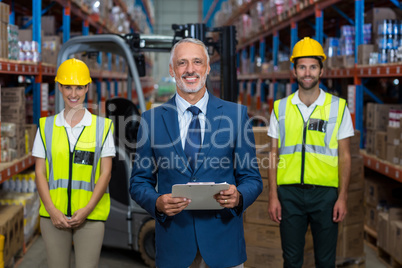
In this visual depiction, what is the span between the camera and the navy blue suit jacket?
229 centimetres

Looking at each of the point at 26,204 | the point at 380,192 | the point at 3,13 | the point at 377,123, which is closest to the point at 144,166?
the point at 3,13

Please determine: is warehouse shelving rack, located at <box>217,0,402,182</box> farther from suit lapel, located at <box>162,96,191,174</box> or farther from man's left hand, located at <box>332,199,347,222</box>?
suit lapel, located at <box>162,96,191,174</box>

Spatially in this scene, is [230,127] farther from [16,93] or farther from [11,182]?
[11,182]

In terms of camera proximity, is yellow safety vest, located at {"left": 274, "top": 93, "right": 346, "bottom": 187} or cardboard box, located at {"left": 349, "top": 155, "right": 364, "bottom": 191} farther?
cardboard box, located at {"left": 349, "top": 155, "right": 364, "bottom": 191}

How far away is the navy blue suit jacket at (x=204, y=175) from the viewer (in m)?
2.29

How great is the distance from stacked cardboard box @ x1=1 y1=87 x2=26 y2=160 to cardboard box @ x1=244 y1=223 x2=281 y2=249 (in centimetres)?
254

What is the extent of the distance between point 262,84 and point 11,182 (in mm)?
7766

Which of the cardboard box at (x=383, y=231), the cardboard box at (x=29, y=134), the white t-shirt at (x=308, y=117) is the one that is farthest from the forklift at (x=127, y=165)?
the cardboard box at (x=383, y=231)

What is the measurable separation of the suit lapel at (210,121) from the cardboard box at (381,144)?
3.47 metres

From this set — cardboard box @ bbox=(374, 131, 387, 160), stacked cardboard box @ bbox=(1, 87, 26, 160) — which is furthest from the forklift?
cardboard box @ bbox=(374, 131, 387, 160)

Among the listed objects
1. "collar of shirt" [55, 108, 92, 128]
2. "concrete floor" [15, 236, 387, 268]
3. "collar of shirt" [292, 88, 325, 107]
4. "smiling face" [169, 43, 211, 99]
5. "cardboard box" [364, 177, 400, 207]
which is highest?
"smiling face" [169, 43, 211, 99]

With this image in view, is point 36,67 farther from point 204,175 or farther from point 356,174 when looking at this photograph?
point 204,175

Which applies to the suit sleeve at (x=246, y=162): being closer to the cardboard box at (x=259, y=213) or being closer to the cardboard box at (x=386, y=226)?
the cardboard box at (x=259, y=213)

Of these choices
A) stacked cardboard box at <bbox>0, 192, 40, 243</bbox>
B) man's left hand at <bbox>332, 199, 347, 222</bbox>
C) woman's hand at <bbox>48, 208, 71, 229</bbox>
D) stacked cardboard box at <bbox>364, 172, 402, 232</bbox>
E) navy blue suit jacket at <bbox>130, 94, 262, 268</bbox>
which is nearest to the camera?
navy blue suit jacket at <bbox>130, 94, 262, 268</bbox>
